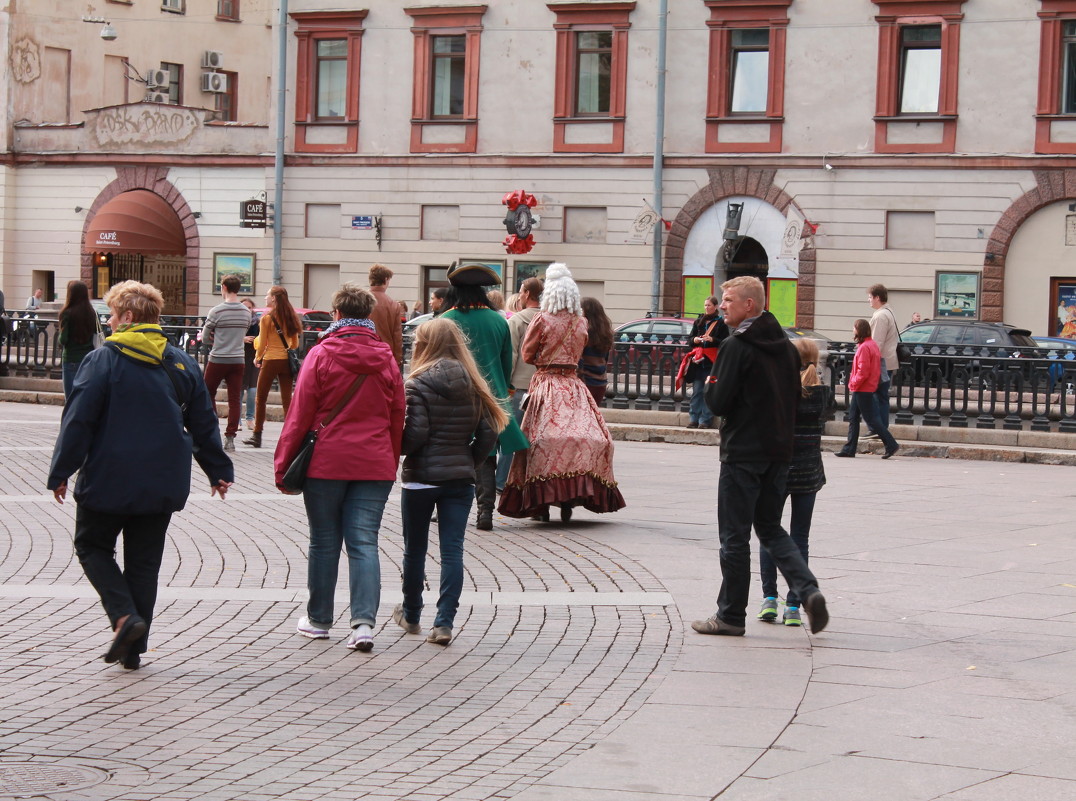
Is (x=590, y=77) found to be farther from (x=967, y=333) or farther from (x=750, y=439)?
(x=750, y=439)

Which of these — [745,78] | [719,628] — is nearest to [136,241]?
[745,78]

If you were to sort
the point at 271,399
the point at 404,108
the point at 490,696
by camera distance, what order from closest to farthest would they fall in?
the point at 490,696, the point at 271,399, the point at 404,108

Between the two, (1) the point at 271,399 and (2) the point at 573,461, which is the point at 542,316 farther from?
(1) the point at 271,399

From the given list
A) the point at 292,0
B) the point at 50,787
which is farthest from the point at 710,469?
the point at 292,0

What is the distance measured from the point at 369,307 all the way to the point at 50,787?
10.0 feet

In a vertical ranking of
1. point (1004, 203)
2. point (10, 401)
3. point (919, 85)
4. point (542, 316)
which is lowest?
point (10, 401)

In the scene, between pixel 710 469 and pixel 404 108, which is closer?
pixel 710 469

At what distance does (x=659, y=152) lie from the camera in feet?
121

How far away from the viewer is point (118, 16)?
46625 millimetres

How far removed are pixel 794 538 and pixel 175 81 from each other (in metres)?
43.0

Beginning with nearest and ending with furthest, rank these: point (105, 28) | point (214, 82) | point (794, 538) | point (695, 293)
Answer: point (794, 538), point (695, 293), point (105, 28), point (214, 82)

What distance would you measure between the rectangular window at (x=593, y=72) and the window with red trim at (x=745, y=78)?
2467 mm

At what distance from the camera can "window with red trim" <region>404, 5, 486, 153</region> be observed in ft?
127

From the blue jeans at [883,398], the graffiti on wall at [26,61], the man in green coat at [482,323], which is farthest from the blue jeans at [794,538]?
the graffiti on wall at [26,61]
